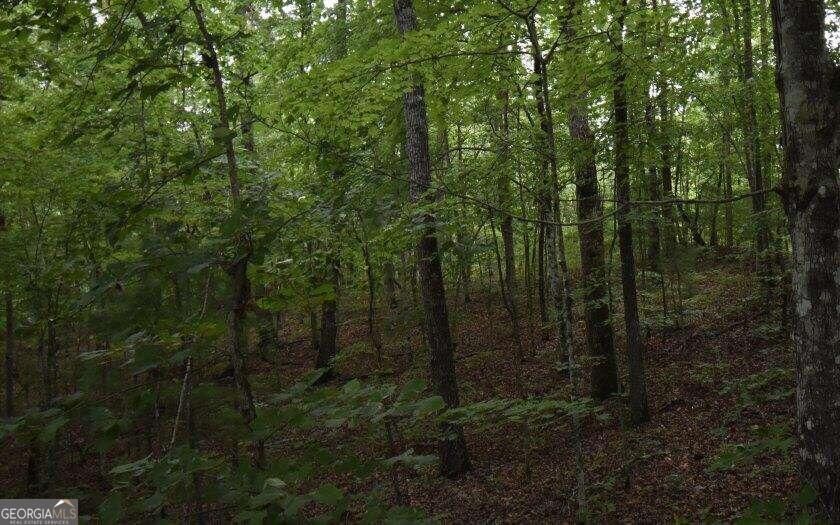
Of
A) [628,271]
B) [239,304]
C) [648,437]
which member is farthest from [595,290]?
[239,304]

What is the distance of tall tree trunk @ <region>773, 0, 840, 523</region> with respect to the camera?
291 centimetres

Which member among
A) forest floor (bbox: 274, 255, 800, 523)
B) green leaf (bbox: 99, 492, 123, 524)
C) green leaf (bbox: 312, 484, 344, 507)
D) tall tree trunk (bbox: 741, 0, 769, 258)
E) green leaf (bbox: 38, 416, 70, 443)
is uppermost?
tall tree trunk (bbox: 741, 0, 769, 258)

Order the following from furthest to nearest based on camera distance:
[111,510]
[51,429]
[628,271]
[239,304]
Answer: [628,271]
[239,304]
[111,510]
[51,429]

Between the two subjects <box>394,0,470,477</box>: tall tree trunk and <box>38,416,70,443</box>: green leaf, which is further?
<box>394,0,470,477</box>: tall tree trunk

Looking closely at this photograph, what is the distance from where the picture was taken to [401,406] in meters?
1.94

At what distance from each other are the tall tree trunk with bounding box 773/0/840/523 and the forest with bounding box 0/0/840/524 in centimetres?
2

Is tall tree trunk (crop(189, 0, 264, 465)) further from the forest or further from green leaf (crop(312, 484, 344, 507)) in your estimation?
green leaf (crop(312, 484, 344, 507))

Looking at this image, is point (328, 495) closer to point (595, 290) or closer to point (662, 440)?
point (662, 440)

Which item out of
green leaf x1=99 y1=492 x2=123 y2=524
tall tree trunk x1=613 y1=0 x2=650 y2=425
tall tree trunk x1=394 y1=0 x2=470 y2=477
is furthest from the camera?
tall tree trunk x1=394 y1=0 x2=470 y2=477

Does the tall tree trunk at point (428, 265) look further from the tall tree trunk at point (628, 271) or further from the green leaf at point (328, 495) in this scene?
the green leaf at point (328, 495)

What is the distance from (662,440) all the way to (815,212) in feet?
20.0

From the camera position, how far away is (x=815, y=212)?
2.94 m

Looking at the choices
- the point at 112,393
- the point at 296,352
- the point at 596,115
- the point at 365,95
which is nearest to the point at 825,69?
the point at 365,95

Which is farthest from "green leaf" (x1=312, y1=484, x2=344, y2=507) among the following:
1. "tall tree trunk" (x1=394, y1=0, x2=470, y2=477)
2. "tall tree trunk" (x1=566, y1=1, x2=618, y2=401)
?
"tall tree trunk" (x1=566, y1=1, x2=618, y2=401)
